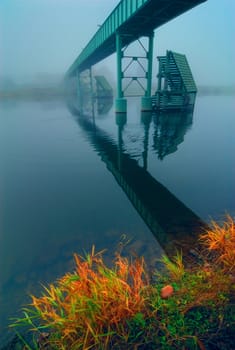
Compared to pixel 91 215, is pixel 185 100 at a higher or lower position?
→ higher

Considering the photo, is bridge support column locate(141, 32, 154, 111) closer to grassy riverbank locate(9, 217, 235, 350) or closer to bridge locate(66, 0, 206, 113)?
bridge locate(66, 0, 206, 113)

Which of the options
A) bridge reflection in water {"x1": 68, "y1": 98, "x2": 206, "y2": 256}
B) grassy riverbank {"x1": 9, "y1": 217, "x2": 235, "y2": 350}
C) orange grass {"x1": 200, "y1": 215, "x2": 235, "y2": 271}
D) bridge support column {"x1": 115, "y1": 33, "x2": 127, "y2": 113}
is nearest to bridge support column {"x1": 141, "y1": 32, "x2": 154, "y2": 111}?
bridge support column {"x1": 115, "y1": 33, "x2": 127, "y2": 113}

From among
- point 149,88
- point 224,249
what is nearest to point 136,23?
point 149,88

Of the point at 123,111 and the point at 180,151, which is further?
the point at 123,111

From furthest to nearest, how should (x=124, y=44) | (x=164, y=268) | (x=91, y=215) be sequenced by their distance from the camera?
1. (x=124, y=44)
2. (x=91, y=215)
3. (x=164, y=268)

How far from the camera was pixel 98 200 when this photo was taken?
5.50 metres

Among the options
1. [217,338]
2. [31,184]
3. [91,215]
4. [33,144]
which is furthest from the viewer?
[33,144]

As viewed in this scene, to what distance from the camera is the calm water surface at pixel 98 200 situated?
359cm

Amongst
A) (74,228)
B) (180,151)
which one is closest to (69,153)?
(180,151)

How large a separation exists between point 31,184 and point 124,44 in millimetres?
26616

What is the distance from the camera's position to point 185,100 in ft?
74.3

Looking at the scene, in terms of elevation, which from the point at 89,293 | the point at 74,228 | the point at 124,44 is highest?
the point at 124,44

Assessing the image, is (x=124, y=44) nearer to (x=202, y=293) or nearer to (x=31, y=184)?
(x=31, y=184)

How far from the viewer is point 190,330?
202cm
